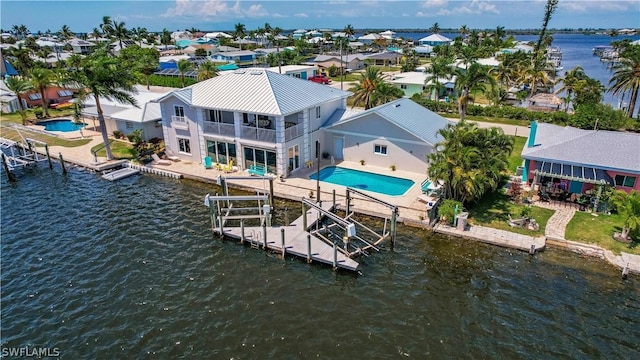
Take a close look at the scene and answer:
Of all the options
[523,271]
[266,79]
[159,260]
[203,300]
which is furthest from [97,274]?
[523,271]

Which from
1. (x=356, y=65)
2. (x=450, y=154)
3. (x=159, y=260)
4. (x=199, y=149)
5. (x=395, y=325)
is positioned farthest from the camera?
(x=356, y=65)

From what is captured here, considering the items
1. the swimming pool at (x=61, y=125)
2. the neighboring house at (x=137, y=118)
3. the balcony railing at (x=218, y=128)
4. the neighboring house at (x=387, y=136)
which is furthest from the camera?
the swimming pool at (x=61, y=125)

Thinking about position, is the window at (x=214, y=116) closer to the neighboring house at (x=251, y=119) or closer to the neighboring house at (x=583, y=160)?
the neighboring house at (x=251, y=119)

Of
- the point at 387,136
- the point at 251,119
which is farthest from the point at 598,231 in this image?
the point at 251,119

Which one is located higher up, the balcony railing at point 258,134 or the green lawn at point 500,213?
the balcony railing at point 258,134

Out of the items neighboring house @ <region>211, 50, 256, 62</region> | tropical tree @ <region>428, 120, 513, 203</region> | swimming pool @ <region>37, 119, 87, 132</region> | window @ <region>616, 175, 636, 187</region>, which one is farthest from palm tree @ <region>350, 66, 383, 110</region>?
neighboring house @ <region>211, 50, 256, 62</region>

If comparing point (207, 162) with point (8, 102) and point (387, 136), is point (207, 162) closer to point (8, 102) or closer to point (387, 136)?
point (387, 136)

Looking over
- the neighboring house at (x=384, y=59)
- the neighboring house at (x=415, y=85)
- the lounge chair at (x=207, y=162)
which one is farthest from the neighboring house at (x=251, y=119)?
the neighboring house at (x=384, y=59)

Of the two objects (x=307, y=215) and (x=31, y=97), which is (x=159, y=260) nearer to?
(x=307, y=215)
